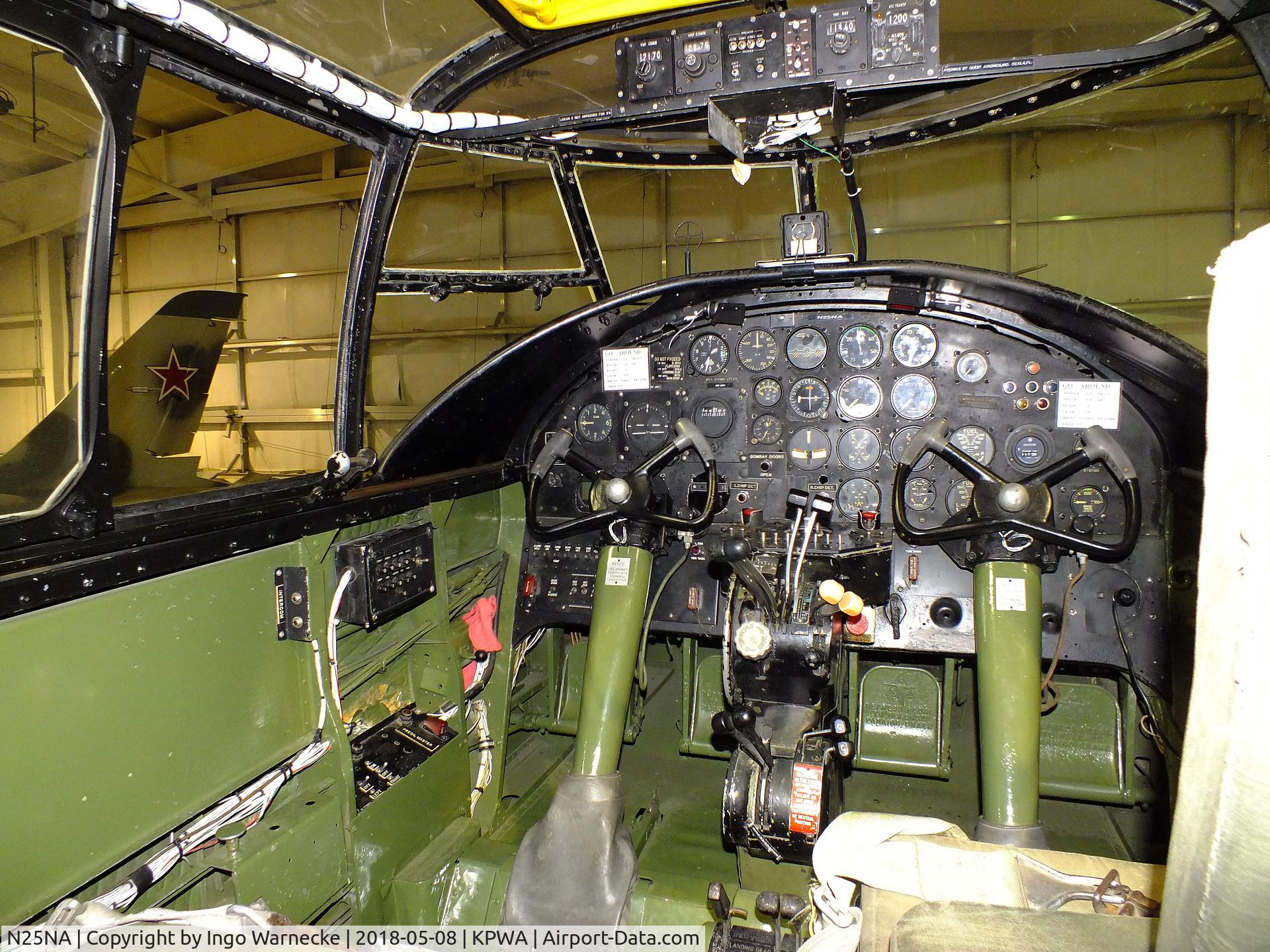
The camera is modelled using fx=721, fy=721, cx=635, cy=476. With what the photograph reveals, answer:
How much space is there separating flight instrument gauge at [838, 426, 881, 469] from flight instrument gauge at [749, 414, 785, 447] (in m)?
0.23

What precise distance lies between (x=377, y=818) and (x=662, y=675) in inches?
62.3

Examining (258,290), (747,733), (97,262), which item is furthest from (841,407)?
(258,290)

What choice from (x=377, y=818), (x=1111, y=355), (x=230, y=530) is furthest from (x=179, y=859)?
(x=1111, y=355)

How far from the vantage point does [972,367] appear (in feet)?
8.25

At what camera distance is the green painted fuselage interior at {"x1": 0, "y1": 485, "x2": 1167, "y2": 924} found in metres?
1.27

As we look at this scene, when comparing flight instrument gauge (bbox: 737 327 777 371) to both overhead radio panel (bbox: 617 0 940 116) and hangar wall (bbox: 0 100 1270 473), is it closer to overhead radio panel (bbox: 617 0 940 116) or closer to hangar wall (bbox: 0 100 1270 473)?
hangar wall (bbox: 0 100 1270 473)

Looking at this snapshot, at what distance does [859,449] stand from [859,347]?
0.37 m

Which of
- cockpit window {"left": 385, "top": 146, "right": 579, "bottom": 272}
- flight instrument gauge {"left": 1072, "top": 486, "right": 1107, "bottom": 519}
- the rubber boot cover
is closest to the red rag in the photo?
the rubber boot cover

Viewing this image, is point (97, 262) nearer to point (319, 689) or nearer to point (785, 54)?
point (319, 689)

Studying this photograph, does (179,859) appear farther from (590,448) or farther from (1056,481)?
(1056,481)

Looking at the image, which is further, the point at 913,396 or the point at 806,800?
the point at 913,396

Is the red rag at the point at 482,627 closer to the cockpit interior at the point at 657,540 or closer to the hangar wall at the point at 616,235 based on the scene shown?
the cockpit interior at the point at 657,540

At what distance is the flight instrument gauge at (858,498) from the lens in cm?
262

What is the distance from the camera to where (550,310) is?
851cm
